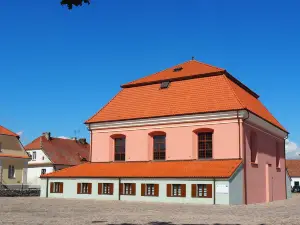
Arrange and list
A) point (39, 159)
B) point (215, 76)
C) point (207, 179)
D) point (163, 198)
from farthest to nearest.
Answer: point (39, 159)
point (215, 76)
point (163, 198)
point (207, 179)

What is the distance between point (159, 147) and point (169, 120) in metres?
2.41

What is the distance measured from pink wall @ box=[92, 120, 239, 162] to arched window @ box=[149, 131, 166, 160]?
0.33m

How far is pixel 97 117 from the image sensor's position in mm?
39125

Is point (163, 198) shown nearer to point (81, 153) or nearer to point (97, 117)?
point (97, 117)

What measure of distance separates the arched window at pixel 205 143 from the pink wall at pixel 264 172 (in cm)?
262

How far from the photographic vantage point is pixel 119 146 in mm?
37531

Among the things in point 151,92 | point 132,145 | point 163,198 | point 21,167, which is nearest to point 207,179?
point 163,198

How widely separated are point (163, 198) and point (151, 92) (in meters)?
10.8

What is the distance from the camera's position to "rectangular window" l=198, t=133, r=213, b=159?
32781 mm

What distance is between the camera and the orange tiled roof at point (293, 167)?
82312 mm

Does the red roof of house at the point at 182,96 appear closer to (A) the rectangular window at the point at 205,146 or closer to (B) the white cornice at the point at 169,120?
(B) the white cornice at the point at 169,120

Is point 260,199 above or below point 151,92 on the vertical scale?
below

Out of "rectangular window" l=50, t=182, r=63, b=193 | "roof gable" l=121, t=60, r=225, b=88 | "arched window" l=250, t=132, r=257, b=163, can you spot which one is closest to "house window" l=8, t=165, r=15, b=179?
"rectangular window" l=50, t=182, r=63, b=193

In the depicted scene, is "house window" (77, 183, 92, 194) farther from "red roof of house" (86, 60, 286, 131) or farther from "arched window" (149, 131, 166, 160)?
"red roof of house" (86, 60, 286, 131)
